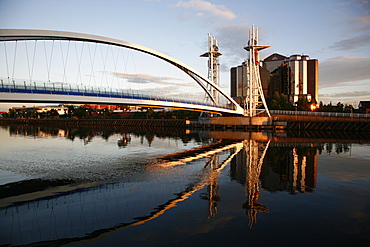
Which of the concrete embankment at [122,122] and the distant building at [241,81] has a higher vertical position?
the distant building at [241,81]

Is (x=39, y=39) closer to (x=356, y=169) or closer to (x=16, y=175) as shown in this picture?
(x=16, y=175)

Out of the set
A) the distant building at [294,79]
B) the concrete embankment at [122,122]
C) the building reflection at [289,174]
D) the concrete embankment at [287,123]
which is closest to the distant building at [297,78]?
the distant building at [294,79]

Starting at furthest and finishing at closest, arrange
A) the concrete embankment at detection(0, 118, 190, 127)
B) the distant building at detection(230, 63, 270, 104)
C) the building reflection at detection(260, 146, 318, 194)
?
the distant building at detection(230, 63, 270, 104), the concrete embankment at detection(0, 118, 190, 127), the building reflection at detection(260, 146, 318, 194)

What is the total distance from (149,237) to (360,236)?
4.70m

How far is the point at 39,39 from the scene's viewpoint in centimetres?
2133

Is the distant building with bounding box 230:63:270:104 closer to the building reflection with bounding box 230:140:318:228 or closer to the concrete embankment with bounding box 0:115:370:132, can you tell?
the concrete embankment with bounding box 0:115:370:132

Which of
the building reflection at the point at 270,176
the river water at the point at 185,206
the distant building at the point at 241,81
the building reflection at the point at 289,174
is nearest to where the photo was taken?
the river water at the point at 185,206

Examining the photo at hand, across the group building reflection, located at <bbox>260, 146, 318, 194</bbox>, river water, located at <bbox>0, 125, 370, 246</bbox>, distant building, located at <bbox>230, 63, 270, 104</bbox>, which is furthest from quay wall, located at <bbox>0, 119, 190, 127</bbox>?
river water, located at <bbox>0, 125, 370, 246</bbox>

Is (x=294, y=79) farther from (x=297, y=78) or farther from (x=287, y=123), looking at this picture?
(x=287, y=123)

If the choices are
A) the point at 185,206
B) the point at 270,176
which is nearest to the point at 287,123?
the point at 270,176

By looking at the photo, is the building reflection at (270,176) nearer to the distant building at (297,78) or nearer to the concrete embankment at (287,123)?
the concrete embankment at (287,123)

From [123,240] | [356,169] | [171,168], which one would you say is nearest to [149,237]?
[123,240]

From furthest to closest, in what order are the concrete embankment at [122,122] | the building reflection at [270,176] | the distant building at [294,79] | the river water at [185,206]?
1. the distant building at [294,79]
2. the concrete embankment at [122,122]
3. the building reflection at [270,176]
4. the river water at [185,206]

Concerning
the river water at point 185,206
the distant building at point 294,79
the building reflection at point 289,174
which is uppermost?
the distant building at point 294,79
